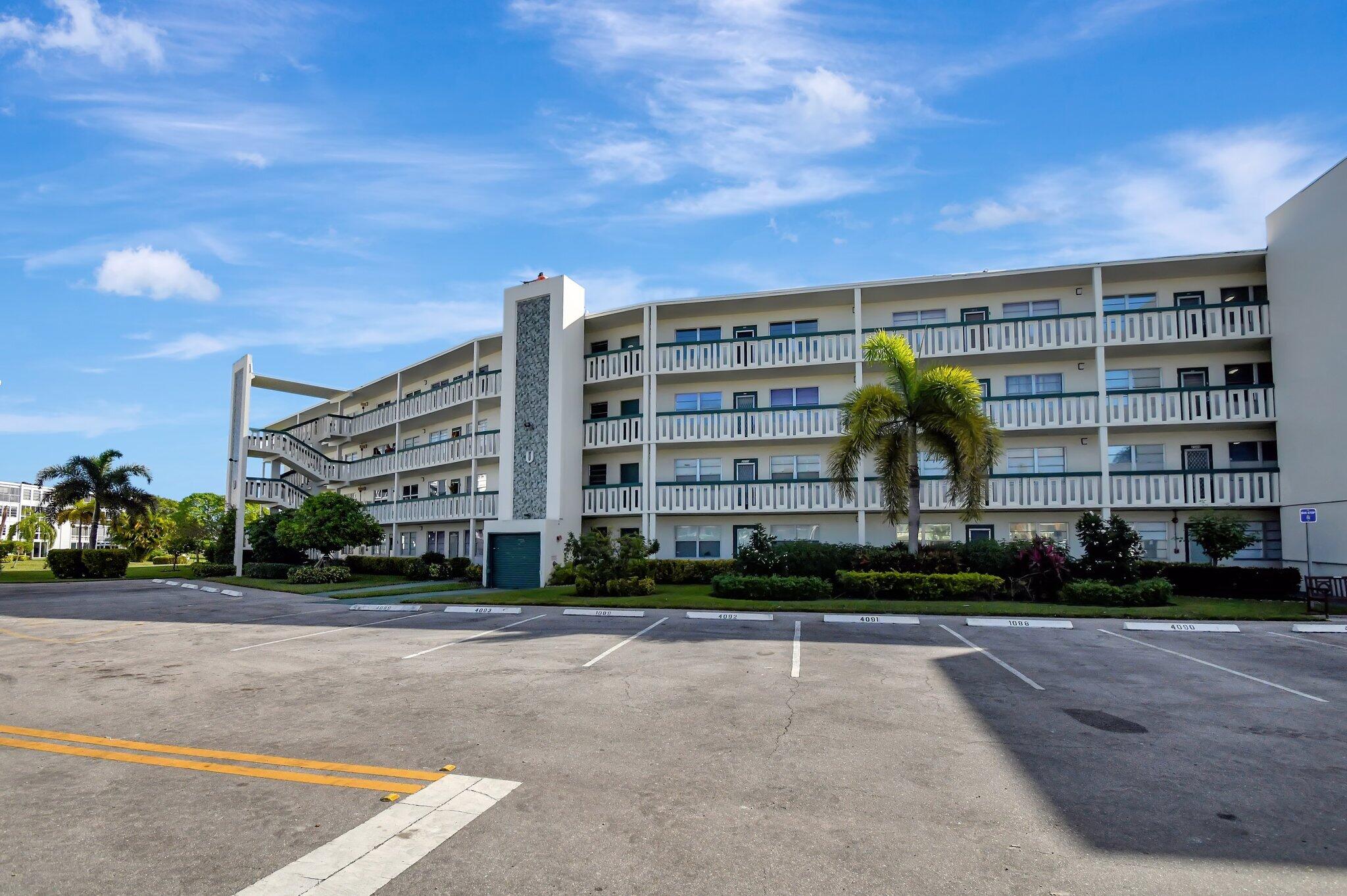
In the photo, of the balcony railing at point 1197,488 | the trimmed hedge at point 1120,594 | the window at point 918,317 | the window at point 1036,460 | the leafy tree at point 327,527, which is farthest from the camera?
the leafy tree at point 327,527

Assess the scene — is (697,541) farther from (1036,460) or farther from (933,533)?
(1036,460)

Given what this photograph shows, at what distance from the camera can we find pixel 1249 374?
2891 cm

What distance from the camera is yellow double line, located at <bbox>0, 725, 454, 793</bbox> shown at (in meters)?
6.85

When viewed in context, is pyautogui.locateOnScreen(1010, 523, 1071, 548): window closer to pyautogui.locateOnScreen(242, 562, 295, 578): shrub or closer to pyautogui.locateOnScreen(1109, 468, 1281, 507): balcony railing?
pyautogui.locateOnScreen(1109, 468, 1281, 507): balcony railing

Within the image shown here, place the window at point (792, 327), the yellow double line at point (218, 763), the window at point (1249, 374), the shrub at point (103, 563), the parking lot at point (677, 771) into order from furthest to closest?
the shrub at point (103, 563) < the window at point (792, 327) < the window at point (1249, 374) < the yellow double line at point (218, 763) < the parking lot at point (677, 771)

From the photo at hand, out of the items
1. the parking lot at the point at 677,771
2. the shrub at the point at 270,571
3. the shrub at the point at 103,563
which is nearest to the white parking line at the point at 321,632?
the parking lot at the point at 677,771

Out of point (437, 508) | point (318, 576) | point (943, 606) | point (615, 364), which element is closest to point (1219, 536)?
point (943, 606)

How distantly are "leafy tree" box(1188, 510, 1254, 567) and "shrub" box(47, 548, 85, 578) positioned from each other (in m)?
54.0

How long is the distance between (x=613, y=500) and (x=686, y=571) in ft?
15.1

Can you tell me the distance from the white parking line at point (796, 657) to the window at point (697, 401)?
17.9 meters

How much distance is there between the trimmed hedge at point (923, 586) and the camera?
22406 millimetres

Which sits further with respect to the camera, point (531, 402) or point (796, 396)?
point (531, 402)

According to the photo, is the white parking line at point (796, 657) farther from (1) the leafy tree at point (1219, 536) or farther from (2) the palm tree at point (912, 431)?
(1) the leafy tree at point (1219, 536)

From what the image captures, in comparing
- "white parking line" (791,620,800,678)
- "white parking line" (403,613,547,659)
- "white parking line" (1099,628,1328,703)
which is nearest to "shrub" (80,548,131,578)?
"white parking line" (403,613,547,659)
